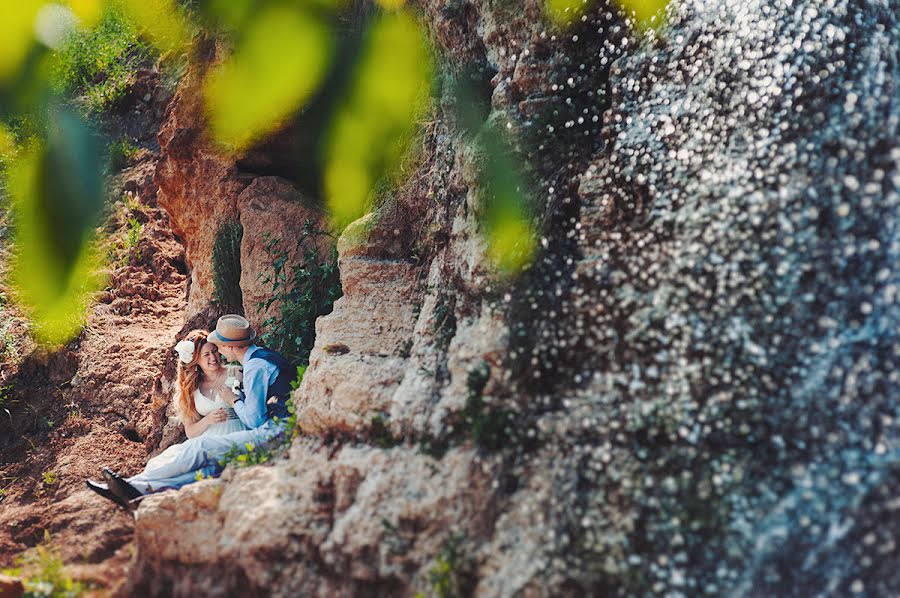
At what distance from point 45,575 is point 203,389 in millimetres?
1853

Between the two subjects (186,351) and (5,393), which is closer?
(186,351)

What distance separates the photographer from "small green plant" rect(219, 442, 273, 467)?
4133 mm

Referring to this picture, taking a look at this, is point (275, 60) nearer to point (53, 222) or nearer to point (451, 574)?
point (53, 222)

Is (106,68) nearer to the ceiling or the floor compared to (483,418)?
nearer to the ceiling

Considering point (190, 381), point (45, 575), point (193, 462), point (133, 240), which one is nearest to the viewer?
point (45, 575)

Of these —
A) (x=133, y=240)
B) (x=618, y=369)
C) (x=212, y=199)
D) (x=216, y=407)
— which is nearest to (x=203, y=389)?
(x=216, y=407)

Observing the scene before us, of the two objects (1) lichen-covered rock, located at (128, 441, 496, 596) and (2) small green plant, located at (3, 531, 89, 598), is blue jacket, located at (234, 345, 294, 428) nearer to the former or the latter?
(1) lichen-covered rock, located at (128, 441, 496, 596)

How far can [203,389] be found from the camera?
5.68 metres

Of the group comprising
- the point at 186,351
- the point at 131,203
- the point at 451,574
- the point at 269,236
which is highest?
the point at 131,203

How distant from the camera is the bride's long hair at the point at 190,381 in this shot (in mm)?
5520

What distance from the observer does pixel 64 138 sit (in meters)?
4.11

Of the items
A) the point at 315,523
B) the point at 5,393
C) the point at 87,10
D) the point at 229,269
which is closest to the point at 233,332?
the point at 229,269

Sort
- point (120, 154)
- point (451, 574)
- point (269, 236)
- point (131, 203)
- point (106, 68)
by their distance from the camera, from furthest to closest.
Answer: point (106, 68)
point (120, 154)
point (131, 203)
point (269, 236)
point (451, 574)

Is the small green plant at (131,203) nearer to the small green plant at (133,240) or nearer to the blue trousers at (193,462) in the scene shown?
the small green plant at (133,240)
